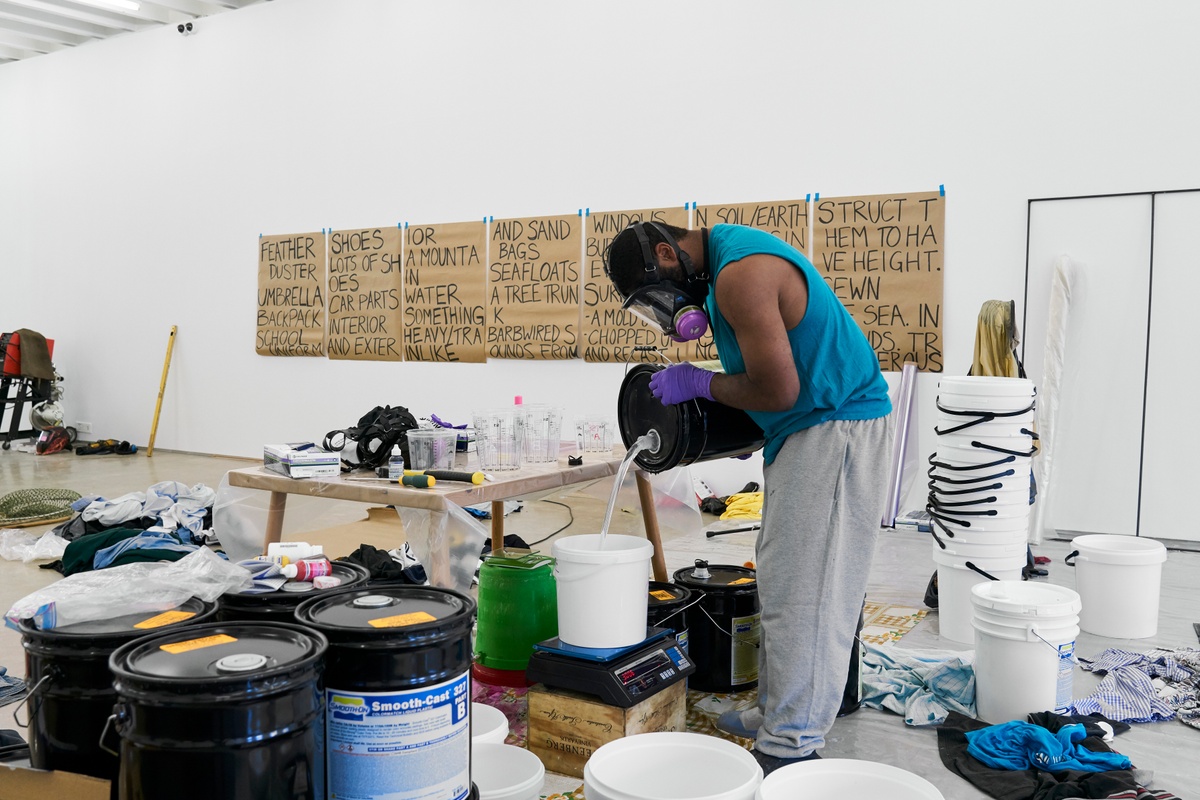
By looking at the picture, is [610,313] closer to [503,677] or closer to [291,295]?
[291,295]

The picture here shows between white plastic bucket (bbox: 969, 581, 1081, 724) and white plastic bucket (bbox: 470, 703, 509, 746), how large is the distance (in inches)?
54.0

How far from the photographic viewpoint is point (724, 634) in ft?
9.44

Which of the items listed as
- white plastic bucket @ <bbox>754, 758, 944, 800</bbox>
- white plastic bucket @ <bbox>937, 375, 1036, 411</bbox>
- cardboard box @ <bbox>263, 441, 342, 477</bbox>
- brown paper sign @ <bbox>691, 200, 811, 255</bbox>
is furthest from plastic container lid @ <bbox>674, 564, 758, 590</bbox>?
brown paper sign @ <bbox>691, 200, 811, 255</bbox>

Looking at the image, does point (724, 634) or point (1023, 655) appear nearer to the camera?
point (1023, 655)

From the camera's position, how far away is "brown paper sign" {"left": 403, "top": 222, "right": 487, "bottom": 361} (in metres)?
7.15

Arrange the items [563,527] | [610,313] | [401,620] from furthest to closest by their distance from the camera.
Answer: [610,313] → [563,527] → [401,620]

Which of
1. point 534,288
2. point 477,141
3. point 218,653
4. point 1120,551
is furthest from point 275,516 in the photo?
point 477,141

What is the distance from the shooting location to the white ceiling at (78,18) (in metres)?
8.57

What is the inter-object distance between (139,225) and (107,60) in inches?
69.7

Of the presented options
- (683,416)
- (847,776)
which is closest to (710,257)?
(683,416)

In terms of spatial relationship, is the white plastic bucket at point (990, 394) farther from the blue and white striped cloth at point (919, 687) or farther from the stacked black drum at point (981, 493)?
the blue and white striped cloth at point (919, 687)

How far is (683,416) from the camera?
8.57 feet

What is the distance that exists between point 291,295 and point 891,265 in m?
5.05

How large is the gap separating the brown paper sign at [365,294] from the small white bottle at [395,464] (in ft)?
14.2
